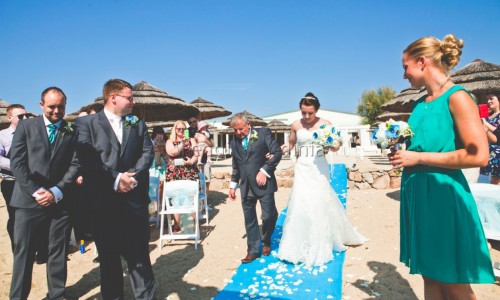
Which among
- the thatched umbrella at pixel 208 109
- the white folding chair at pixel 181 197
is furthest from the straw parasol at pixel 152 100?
the white folding chair at pixel 181 197

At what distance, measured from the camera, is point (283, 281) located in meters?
4.02

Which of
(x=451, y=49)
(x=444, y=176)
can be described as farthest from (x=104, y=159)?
(x=451, y=49)

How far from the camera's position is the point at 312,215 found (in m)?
4.54

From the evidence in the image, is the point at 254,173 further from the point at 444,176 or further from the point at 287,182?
the point at 287,182

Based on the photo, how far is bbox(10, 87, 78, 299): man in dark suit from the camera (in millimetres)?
3266

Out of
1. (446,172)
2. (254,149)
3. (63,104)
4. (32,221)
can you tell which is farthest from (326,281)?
(63,104)

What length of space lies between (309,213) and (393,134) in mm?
2505

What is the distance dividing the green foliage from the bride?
139ft

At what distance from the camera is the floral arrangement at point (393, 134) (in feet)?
7.27

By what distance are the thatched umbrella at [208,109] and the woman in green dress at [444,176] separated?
42.1ft

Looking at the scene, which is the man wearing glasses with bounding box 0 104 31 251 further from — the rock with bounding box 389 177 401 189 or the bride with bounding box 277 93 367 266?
the rock with bounding box 389 177 401 189

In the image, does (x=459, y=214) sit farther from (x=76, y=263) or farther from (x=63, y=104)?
(x=76, y=263)

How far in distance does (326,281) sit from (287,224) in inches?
40.6

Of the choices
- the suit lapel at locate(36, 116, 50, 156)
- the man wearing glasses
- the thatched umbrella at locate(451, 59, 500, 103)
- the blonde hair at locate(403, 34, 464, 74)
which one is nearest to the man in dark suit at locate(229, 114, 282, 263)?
the suit lapel at locate(36, 116, 50, 156)
